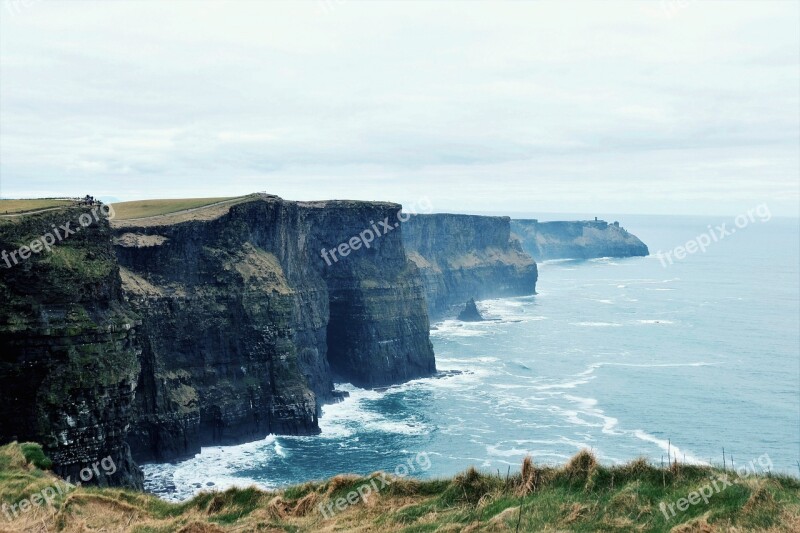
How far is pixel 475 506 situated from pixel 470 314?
124098 mm

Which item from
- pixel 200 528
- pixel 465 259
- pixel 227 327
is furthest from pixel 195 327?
pixel 465 259

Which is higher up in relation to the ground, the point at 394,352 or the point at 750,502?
the point at 750,502

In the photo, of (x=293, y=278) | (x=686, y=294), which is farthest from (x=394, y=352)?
(x=686, y=294)

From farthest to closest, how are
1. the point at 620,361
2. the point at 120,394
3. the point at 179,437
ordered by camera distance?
1. the point at 620,361
2. the point at 179,437
3. the point at 120,394

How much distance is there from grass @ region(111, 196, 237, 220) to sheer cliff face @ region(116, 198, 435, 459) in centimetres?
699

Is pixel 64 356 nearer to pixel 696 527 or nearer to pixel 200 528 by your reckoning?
pixel 200 528

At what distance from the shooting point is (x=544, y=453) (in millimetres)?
62750

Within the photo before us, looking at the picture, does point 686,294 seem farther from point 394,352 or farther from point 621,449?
point 621,449

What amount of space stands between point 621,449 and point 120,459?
4177 centimetres

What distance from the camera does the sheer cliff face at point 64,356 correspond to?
43562 mm

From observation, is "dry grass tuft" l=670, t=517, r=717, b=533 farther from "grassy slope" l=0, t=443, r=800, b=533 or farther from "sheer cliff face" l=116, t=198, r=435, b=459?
"sheer cliff face" l=116, t=198, r=435, b=459

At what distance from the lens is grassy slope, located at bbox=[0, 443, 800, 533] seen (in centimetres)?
1762

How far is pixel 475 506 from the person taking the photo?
2014cm

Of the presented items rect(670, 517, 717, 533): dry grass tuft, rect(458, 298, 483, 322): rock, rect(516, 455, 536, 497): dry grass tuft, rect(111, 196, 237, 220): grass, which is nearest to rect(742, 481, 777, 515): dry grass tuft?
rect(670, 517, 717, 533): dry grass tuft
